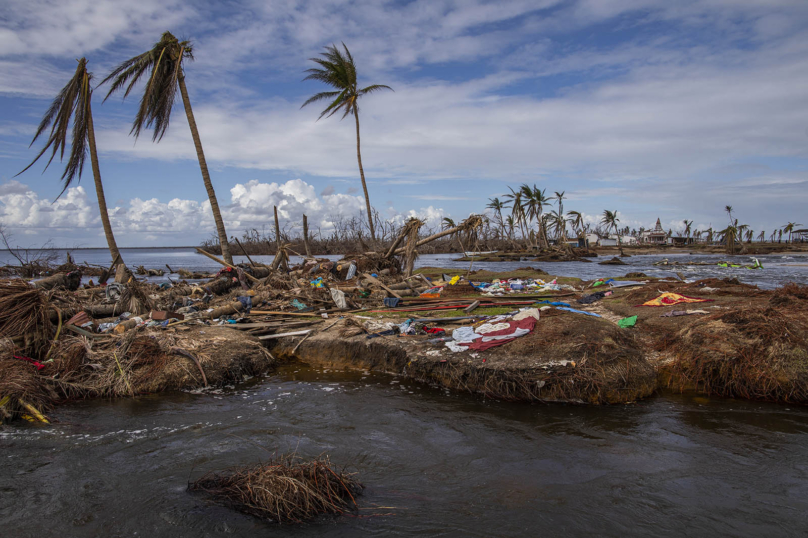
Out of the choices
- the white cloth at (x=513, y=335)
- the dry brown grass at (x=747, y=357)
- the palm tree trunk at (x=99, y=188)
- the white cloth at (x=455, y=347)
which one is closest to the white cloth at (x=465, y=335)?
the white cloth at (x=455, y=347)

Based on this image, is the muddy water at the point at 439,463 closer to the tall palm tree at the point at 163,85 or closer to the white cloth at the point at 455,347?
the white cloth at the point at 455,347

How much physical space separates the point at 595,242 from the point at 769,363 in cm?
8013

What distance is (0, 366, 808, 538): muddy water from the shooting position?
3.59 metres

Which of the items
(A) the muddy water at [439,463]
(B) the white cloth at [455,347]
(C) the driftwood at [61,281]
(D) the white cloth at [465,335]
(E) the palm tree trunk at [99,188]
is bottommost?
(A) the muddy water at [439,463]

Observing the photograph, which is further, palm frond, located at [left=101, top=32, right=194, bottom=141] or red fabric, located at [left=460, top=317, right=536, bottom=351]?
palm frond, located at [left=101, top=32, right=194, bottom=141]

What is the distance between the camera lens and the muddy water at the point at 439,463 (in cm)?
359

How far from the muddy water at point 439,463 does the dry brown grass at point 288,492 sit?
0.38ft

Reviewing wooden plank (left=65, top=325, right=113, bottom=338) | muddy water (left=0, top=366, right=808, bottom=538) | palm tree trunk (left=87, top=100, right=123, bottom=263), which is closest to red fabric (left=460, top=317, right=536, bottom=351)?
muddy water (left=0, top=366, right=808, bottom=538)

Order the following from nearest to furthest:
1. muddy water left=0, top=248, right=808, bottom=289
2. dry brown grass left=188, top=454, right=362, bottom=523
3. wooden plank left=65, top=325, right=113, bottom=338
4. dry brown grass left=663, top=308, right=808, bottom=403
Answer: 1. dry brown grass left=188, top=454, right=362, bottom=523
2. dry brown grass left=663, top=308, right=808, bottom=403
3. wooden plank left=65, top=325, right=113, bottom=338
4. muddy water left=0, top=248, right=808, bottom=289

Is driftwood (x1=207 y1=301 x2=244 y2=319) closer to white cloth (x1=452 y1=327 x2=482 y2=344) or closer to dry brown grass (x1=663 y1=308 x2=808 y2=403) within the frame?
white cloth (x1=452 y1=327 x2=482 y2=344)

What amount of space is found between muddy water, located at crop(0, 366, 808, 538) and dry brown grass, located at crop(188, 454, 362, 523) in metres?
0.11

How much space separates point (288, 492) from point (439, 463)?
1.68 metres

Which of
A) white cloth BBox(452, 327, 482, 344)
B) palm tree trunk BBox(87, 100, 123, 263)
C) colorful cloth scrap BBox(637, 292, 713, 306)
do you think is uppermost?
palm tree trunk BBox(87, 100, 123, 263)

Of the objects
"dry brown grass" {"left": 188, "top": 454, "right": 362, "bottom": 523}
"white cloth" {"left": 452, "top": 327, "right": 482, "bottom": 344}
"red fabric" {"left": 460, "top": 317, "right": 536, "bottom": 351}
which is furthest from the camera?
"white cloth" {"left": 452, "top": 327, "right": 482, "bottom": 344}
